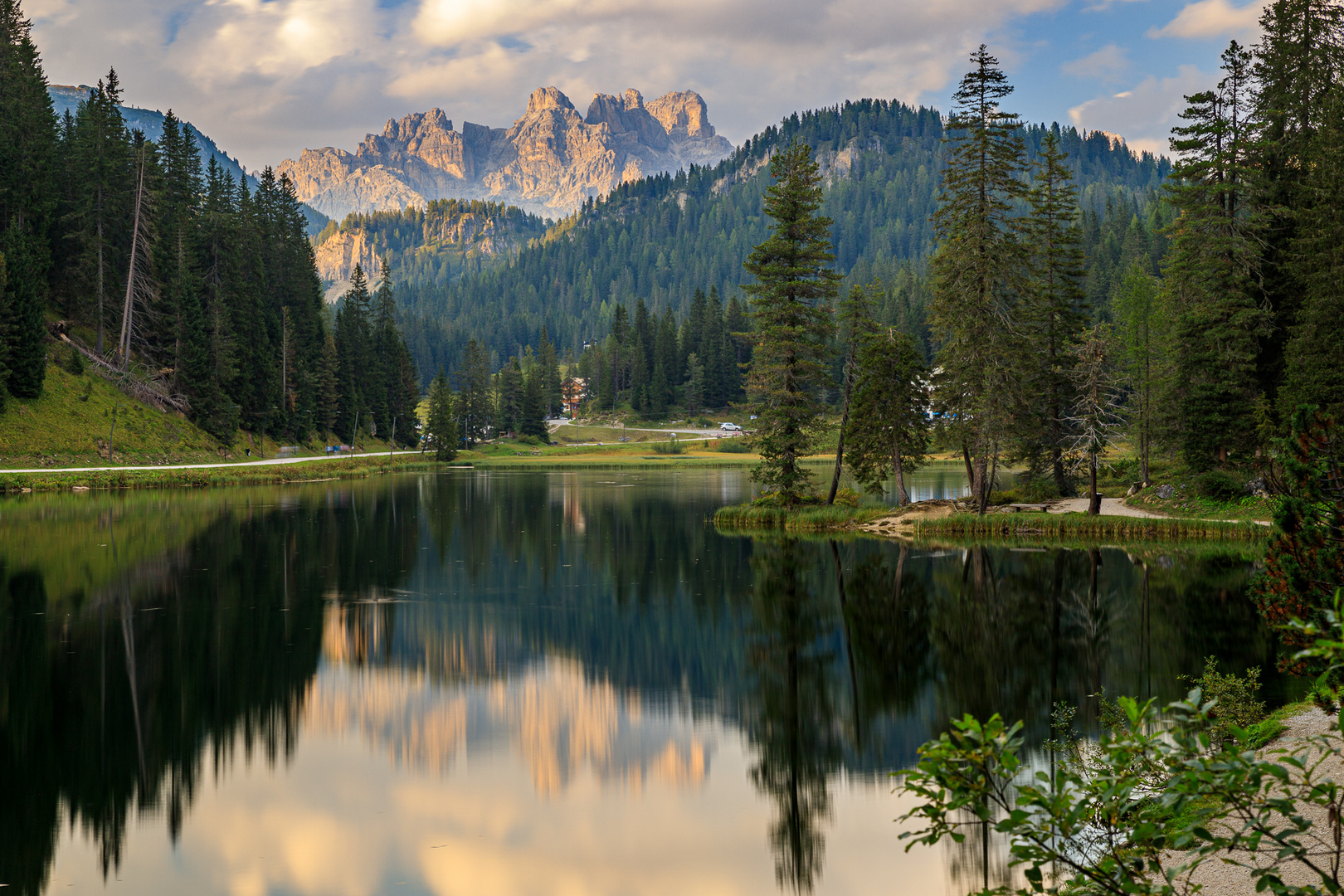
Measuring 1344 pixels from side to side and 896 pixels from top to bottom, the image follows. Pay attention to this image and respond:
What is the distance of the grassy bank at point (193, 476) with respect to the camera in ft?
195

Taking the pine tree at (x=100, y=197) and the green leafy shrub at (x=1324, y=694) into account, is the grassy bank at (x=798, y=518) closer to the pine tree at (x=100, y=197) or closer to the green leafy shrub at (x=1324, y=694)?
the green leafy shrub at (x=1324, y=694)

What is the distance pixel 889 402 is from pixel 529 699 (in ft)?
108

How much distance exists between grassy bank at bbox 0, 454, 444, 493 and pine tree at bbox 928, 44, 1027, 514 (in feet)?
176

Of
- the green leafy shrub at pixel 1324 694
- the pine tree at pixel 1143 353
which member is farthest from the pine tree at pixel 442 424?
the green leafy shrub at pixel 1324 694

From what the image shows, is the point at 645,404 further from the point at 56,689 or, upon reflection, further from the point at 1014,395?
the point at 56,689

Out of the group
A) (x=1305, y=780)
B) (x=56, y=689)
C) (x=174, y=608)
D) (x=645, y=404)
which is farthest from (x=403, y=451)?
(x=1305, y=780)

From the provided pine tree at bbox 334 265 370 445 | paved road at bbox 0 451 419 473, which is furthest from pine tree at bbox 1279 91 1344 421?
pine tree at bbox 334 265 370 445

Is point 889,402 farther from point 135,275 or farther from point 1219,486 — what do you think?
point 135,275

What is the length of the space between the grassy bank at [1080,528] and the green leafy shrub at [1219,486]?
4.44 metres

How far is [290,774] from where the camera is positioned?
49.3ft

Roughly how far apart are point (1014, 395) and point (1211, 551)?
38.1 feet

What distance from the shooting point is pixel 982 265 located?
41156 mm

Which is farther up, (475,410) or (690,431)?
(475,410)

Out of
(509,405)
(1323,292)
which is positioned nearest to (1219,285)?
(1323,292)
